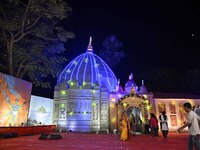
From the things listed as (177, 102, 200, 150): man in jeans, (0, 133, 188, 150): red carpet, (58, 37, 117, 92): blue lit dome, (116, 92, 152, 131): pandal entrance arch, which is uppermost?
(58, 37, 117, 92): blue lit dome

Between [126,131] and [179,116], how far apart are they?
11830 millimetres

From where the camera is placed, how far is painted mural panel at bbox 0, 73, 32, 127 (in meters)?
12.6

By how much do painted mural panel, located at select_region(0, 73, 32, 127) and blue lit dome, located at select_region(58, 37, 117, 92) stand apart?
315 inches

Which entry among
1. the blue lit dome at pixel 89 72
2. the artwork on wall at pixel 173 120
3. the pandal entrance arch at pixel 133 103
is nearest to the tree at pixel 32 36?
the blue lit dome at pixel 89 72

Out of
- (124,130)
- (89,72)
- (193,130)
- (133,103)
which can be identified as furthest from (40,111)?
(193,130)

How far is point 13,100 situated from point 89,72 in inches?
443

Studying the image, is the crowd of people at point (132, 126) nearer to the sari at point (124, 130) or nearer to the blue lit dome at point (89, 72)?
the sari at point (124, 130)

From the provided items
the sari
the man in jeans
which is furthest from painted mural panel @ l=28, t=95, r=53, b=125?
the man in jeans

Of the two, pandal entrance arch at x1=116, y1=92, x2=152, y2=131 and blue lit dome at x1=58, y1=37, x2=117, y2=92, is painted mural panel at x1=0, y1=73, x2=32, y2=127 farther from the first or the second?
pandal entrance arch at x1=116, y1=92, x2=152, y2=131

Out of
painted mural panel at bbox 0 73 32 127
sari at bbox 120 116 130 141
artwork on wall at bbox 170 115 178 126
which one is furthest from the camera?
artwork on wall at bbox 170 115 178 126

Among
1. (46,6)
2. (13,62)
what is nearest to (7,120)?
(13,62)

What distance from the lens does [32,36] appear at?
1703 centimetres

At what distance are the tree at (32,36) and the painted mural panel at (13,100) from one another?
5.63 ft

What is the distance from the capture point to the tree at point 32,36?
13.9 m
